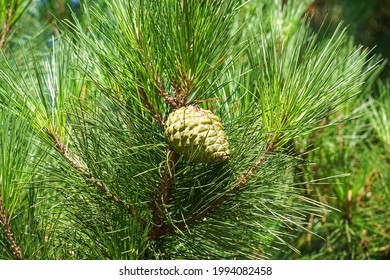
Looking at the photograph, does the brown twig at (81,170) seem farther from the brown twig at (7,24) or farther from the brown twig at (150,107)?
the brown twig at (7,24)

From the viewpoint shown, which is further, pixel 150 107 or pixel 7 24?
pixel 7 24

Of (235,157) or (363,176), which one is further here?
(363,176)

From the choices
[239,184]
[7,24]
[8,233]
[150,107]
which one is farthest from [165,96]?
[7,24]

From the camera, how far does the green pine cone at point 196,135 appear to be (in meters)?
0.76

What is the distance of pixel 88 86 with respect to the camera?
Answer: 100 centimetres

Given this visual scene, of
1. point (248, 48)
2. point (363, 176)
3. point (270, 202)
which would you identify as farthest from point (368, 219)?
point (248, 48)

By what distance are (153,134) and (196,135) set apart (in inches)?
3.6

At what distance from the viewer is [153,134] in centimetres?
84

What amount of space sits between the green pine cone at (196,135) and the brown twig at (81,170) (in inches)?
4.6

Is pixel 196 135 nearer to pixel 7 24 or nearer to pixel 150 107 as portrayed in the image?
pixel 150 107

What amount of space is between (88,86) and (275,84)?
0.30 meters

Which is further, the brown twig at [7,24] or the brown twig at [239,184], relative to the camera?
the brown twig at [7,24]

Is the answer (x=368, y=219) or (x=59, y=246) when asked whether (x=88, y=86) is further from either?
(x=368, y=219)

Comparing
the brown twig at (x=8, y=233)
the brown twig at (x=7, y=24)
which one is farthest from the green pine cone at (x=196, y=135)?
the brown twig at (x=7, y=24)
